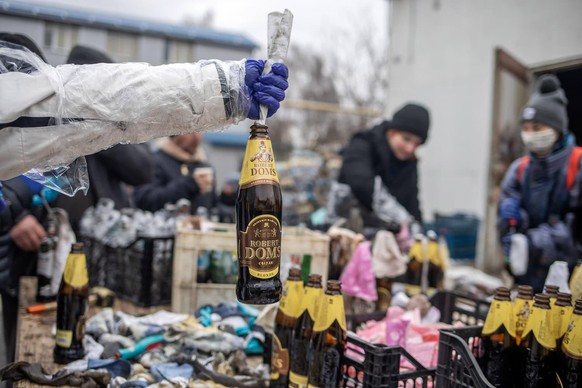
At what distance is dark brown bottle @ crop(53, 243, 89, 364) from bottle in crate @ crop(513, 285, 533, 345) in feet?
5.86

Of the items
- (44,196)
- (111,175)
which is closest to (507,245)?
(111,175)

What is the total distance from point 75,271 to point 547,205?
3629mm

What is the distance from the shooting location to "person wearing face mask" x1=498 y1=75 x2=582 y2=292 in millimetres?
3781

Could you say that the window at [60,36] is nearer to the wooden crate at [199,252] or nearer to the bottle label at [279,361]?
the wooden crate at [199,252]

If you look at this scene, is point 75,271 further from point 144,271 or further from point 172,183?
point 172,183

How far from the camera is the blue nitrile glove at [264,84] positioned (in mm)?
1714

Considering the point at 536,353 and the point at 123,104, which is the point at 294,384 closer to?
the point at 536,353

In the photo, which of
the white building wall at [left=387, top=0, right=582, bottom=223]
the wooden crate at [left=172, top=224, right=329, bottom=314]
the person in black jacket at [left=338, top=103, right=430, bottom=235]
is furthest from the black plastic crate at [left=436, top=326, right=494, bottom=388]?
the white building wall at [left=387, top=0, right=582, bottom=223]

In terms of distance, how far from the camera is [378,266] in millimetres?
3025

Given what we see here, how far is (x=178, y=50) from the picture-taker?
21250mm

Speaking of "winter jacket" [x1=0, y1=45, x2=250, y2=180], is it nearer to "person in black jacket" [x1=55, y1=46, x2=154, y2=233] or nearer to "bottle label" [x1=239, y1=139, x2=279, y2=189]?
"bottle label" [x1=239, y1=139, x2=279, y2=189]

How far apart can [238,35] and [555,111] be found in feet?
65.4

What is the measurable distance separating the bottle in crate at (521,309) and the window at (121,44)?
20.6m

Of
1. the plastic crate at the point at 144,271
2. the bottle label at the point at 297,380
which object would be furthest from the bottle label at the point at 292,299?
the plastic crate at the point at 144,271
